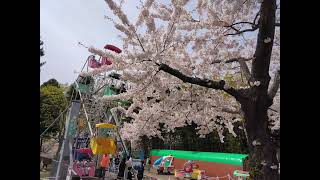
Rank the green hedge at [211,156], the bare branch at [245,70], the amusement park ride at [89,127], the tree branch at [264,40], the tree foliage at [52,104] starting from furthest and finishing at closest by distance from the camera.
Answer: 1. the tree foliage at [52,104]
2. the green hedge at [211,156]
3. the amusement park ride at [89,127]
4. the bare branch at [245,70]
5. the tree branch at [264,40]

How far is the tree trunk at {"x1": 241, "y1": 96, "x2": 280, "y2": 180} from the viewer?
3957 millimetres

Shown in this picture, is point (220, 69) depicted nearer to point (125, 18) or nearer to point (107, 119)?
point (125, 18)

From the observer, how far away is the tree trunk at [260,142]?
3.96m

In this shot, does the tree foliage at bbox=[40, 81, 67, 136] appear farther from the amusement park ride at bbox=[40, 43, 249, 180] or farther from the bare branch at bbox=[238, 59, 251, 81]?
the bare branch at bbox=[238, 59, 251, 81]

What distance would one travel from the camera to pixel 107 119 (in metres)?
12.0

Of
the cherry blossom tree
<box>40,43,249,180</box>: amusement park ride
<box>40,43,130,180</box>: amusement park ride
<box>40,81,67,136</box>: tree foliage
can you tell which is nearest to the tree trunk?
the cherry blossom tree

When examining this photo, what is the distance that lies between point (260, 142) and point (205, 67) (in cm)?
196

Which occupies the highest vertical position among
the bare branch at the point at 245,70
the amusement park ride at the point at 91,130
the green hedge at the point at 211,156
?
the bare branch at the point at 245,70

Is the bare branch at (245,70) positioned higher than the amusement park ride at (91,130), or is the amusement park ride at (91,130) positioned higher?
the bare branch at (245,70)

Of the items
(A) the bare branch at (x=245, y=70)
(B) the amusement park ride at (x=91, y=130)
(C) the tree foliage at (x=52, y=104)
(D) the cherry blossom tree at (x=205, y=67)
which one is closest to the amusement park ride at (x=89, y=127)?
(B) the amusement park ride at (x=91, y=130)

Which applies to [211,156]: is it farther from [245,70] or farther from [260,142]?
[260,142]

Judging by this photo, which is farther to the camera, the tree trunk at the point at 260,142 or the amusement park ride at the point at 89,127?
the amusement park ride at the point at 89,127

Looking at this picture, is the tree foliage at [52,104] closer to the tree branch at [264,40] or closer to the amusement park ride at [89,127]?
the amusement park ride at [89,127]
